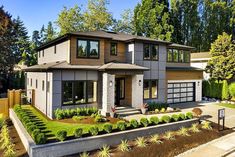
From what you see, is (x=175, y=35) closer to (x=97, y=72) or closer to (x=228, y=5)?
(x=228, y=5)

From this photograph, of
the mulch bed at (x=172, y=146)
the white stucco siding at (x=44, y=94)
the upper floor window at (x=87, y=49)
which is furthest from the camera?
the upper floor window at (x=87, y=49)

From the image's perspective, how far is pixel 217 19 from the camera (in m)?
47.4

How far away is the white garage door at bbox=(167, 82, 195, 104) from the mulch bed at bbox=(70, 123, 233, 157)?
380 inches

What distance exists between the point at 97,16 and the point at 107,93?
28634 millimetres

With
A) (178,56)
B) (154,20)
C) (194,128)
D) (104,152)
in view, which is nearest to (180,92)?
(178,56)

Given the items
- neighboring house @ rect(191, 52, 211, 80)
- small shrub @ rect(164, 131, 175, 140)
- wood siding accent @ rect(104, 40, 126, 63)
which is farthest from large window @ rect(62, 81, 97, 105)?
neighboring house @ rect(191, 52, 211, 80)

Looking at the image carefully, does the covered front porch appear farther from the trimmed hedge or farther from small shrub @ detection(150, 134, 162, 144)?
small shrub @ detection(150, 134, 162, 144)

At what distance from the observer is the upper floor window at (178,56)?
2550 cm

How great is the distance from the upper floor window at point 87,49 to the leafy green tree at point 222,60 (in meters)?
18.2

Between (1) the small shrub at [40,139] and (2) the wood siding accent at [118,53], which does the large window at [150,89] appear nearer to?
(2) the wood siding accent at [118,53]

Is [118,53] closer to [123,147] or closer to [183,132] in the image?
[183,132]

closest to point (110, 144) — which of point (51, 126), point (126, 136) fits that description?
point (126, 136)

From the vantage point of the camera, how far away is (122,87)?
21.0 m

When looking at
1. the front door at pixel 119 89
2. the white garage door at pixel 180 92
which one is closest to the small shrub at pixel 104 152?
the front door at pixel 119 89
